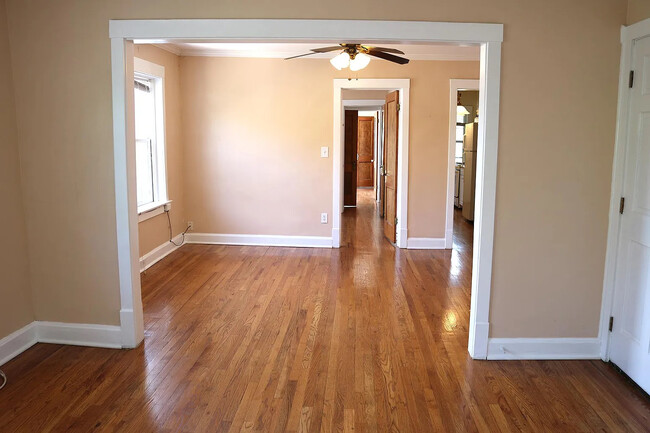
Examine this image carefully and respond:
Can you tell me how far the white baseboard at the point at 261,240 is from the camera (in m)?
6.62

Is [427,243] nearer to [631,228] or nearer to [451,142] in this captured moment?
[451,142]

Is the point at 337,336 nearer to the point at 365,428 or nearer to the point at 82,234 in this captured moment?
the point at 365,428

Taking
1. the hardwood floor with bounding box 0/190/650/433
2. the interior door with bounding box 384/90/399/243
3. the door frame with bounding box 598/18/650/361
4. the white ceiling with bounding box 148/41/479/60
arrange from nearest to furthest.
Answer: the hardwood floor with bounding box 0/190/650/433
the door frame with bounding box 598/18/650/361
the white ceiling with bounding box 148/41/479/60
the interior door with bounding box 384/90/399/243

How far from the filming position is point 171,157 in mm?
6180

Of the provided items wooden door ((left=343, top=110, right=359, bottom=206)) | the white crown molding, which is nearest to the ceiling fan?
the white crown molding

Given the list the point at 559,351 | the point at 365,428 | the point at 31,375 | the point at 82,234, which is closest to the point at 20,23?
the point at 82,234

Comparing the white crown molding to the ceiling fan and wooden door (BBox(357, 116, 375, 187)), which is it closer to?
the ceiling fan

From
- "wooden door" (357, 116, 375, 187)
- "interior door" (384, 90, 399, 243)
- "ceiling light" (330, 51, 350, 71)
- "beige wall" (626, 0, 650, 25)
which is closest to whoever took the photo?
"beige wall" (626, 0, 650, 25)

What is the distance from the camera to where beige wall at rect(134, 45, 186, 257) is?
555 centimetres

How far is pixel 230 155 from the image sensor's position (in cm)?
650

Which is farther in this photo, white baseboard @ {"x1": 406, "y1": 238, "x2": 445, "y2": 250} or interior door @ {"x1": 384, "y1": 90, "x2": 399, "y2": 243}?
interior door @ {"x1": 384, "y1": 90, "x2": 399, "y2": 243}

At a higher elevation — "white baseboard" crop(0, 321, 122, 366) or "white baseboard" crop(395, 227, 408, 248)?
"white baseboard" crop(395, 227, 408, 248)

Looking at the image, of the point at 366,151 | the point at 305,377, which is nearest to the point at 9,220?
the point at 305,377

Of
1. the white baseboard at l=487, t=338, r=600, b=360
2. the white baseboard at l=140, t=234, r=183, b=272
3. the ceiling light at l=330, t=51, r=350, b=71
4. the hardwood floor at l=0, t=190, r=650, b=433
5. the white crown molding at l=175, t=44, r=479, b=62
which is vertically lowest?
the hardwood floor at l=0, t=190, r=650, b=433
